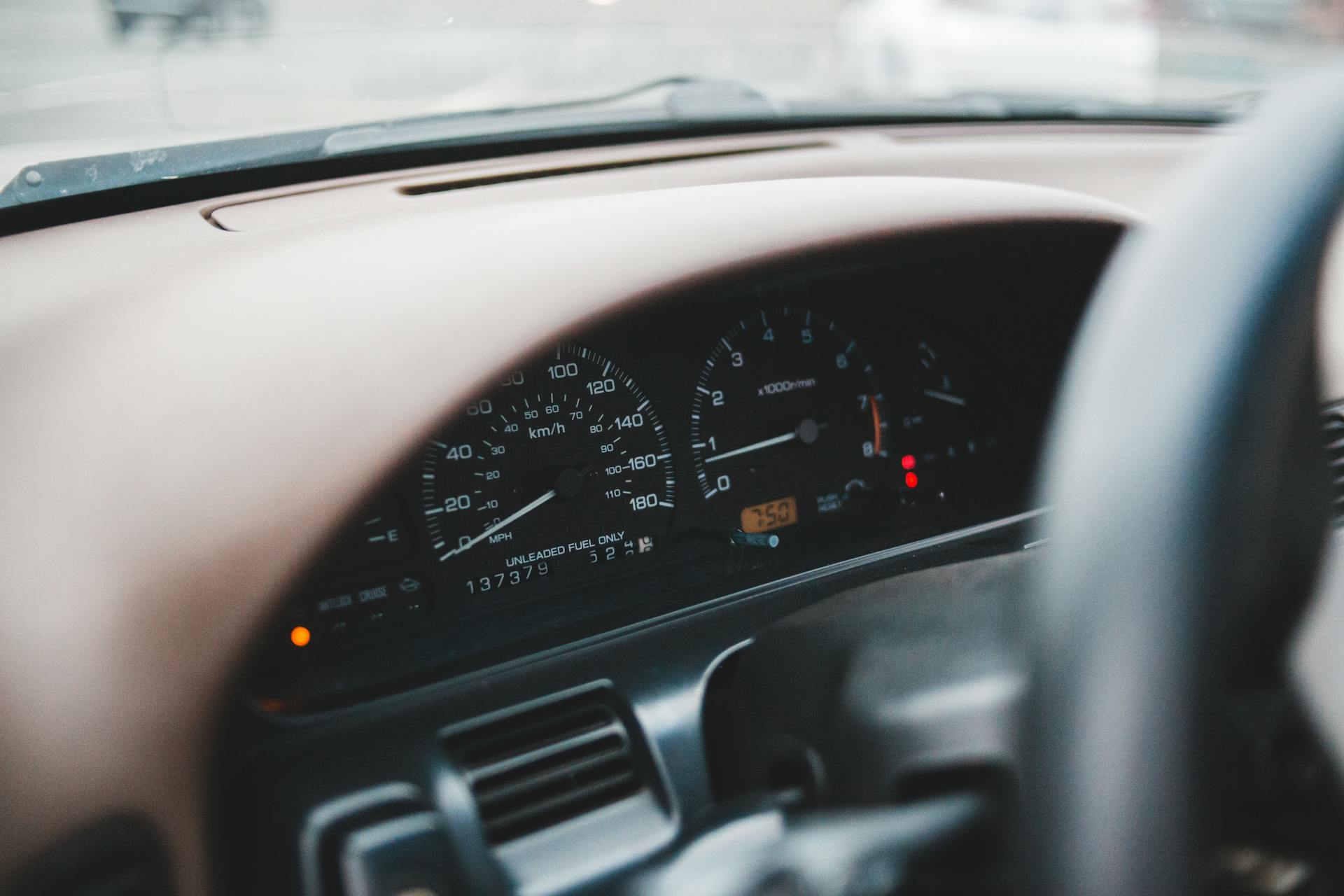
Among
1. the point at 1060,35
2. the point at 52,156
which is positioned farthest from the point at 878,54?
the point at 52,156

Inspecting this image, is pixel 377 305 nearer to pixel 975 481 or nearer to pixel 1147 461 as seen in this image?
pixel 1147 461

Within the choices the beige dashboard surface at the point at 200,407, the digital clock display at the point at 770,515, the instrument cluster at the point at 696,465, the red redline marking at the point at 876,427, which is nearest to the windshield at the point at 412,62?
the beige dashboard surface at the point at 200,407

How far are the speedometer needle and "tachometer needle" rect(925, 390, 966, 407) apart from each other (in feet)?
0.89

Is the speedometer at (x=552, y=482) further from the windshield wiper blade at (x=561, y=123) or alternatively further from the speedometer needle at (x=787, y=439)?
the windshield wiper blade at (x=561, y=123)

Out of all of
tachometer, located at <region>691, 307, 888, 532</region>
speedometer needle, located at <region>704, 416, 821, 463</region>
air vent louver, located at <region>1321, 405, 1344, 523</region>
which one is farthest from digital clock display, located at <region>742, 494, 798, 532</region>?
air vent louver, located at <region>1321, 405, 1344, 523</region>

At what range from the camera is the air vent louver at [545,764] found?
4.97 ft

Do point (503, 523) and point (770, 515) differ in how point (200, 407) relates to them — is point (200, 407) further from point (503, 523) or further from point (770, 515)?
point (770, 515)

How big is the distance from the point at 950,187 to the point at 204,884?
142 centimetres

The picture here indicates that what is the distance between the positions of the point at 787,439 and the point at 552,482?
52 cm

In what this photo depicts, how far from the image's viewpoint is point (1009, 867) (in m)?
0.95

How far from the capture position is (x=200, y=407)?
1225 mm

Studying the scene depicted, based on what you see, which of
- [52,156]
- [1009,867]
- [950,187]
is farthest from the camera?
[950,187]

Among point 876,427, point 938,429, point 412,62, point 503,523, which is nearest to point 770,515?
point 876,427

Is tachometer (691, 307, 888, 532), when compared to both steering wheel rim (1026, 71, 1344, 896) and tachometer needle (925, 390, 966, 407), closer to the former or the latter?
tachometer needle (925, 390, 966, 407)
